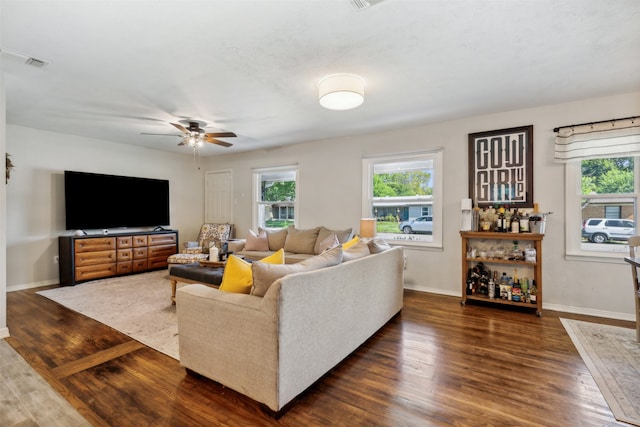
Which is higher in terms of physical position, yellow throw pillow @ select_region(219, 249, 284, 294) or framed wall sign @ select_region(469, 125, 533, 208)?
framed wall sign @ select_region(469, 125, 533, 208)

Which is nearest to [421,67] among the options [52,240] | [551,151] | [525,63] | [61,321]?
[525,63]

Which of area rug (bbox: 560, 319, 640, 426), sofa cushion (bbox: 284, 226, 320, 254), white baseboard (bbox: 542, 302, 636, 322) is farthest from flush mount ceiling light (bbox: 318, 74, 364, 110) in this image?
white baseboard (bbox: 542, 302, 636, 322)

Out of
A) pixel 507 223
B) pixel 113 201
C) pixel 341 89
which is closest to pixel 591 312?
pixel 507 223

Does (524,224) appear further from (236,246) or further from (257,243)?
(236,246)

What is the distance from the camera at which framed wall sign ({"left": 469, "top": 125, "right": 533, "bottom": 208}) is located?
3713 mm

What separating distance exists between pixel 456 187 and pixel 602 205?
157 cm

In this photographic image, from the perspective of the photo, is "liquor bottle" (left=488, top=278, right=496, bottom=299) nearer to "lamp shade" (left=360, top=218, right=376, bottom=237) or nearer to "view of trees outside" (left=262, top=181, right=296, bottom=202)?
"lamp shade" (left=360, top=218, right=376, bottom=237)

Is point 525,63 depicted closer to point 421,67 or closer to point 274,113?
point 421,67

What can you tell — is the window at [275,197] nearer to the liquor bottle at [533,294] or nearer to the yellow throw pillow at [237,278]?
the yellow throw pillow at [237,278]

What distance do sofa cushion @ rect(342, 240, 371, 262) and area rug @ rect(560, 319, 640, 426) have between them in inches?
72.1

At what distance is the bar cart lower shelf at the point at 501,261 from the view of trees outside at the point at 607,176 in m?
0.88

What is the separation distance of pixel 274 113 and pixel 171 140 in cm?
253

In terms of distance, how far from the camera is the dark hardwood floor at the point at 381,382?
5.57 ft

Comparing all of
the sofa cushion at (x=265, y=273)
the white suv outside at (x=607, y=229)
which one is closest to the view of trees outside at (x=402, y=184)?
the white suv outside at (x=607, y=229)
